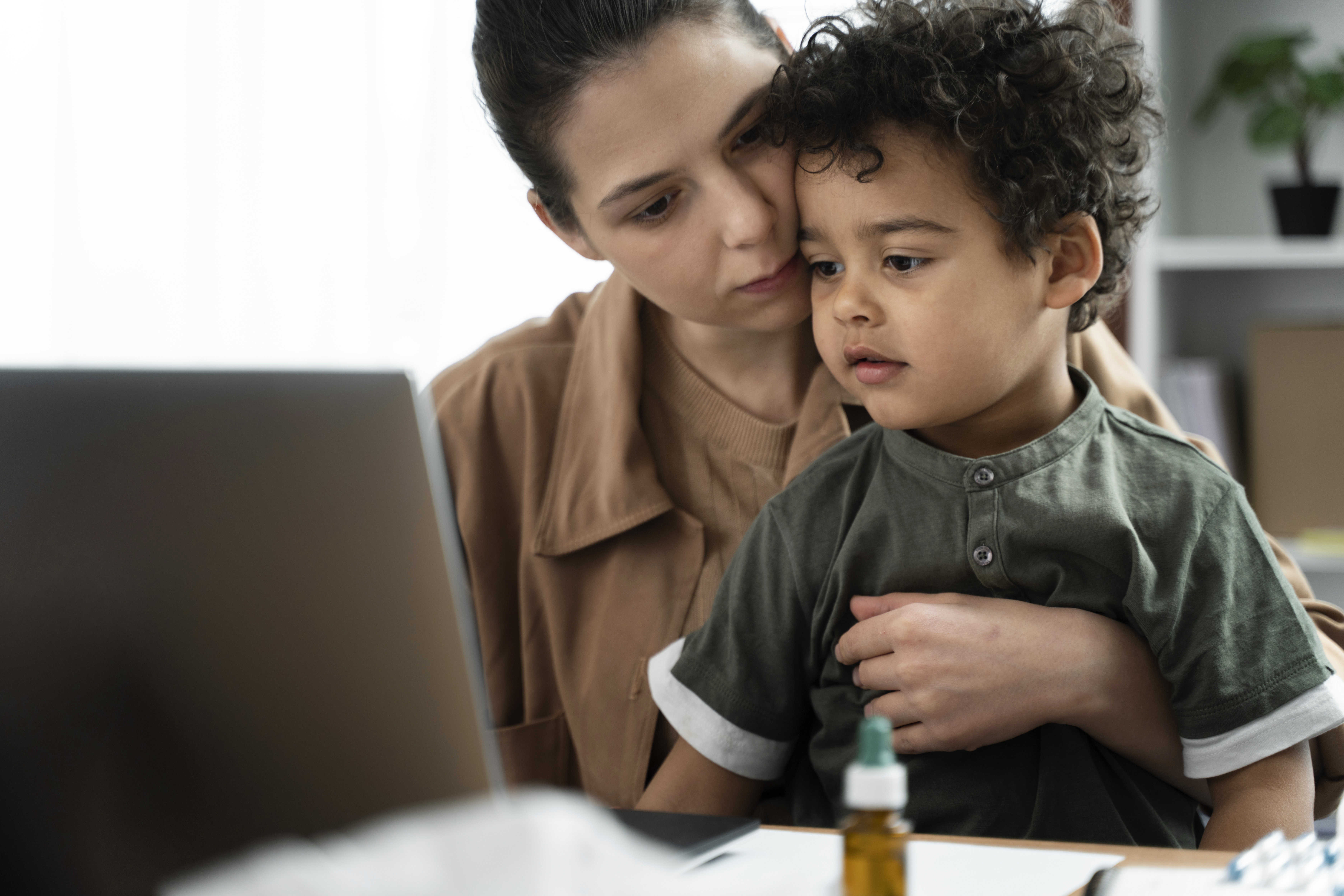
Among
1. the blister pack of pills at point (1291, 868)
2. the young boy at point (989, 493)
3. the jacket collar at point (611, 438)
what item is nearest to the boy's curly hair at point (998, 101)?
the young boy at point (989, 493)

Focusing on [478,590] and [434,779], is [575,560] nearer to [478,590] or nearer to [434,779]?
[478,590]

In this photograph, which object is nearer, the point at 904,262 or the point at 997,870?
the point at 997,870

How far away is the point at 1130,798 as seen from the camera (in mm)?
1007

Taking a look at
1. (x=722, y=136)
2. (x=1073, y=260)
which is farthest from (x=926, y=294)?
(x=722, y=136)

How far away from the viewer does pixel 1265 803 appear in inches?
35.8

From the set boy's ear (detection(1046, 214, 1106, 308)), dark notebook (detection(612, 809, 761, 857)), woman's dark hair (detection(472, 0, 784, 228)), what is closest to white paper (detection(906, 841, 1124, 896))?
dark notebook (detection(612, 809, 761, 857))

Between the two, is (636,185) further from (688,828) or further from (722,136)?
(688,828)

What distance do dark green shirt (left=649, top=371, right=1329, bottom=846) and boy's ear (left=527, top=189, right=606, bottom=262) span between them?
418 millimetres

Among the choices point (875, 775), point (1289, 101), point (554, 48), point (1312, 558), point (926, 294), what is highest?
point (1289, 101)

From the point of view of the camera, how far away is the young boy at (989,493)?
0.95m

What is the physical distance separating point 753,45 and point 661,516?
52 centimetres

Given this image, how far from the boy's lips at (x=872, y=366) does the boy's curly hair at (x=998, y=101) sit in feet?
0.46

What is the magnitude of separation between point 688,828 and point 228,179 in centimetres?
192

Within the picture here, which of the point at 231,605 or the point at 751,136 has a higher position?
the point at 751,136
